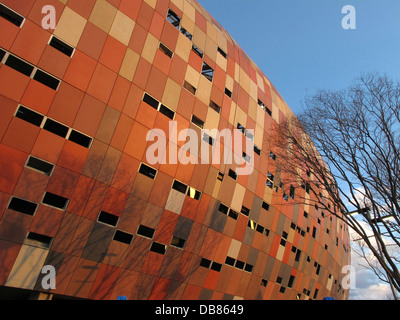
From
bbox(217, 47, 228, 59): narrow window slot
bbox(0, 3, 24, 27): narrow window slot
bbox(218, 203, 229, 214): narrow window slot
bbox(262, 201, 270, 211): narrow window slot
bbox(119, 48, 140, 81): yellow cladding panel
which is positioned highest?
bbox(217, 47, 228, 59): narrow window slot

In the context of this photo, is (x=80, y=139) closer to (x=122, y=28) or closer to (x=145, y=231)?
(x=145, y=231)

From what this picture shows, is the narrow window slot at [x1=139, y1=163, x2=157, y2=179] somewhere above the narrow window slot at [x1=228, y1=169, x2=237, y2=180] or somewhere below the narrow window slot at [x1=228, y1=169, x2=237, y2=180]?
below

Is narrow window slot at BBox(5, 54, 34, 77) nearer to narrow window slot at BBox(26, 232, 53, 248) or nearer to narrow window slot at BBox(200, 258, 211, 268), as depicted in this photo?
narrow window slot at BBox(26, 232, 53, 248)

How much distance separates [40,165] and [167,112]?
261 inches

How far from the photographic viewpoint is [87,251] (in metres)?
11.4

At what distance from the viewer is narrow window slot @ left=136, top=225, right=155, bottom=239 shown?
12.8 m

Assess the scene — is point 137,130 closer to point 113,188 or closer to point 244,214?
point 113,188

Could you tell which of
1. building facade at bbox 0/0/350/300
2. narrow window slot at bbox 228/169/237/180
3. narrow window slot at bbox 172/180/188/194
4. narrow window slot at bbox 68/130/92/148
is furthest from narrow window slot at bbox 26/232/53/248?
narrow window slot at bbox 228/169/237/180

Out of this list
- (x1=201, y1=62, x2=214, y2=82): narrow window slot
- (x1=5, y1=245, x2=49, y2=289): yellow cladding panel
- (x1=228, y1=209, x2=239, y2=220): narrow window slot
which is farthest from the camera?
(x1=201, y1=62, x2=214, y2=82): narrow window slot

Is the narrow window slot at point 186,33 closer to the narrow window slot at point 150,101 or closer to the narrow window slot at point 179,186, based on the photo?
the narrow window slot at point 150,101

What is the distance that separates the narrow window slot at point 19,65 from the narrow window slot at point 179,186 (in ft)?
26.6

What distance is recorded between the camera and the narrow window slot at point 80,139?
11266mm

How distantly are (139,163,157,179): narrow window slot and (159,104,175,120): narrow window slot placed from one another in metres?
3.09

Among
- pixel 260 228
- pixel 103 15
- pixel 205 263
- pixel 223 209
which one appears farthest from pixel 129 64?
pixel 260 228
